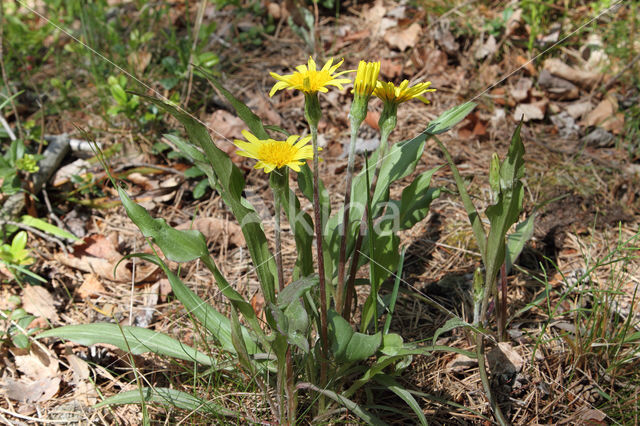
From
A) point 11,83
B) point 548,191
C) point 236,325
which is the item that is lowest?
point 548,191

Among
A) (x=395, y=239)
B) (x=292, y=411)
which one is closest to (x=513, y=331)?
(x=395, y=239)

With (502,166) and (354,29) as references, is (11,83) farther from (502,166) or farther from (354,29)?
(502,166)

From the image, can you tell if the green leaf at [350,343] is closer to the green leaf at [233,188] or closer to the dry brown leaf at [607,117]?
the green leaf at [233,188]

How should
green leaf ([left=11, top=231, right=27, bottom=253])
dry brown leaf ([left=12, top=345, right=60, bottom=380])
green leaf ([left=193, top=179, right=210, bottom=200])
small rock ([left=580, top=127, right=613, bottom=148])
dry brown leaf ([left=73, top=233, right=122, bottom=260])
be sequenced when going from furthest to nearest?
small rock ([left=580, top=127, right=613, bottom=148]) < green leaf ([left=193, top=179, right=210, bottom=200]) < dry brown leaf ([left=73, top=233, right=122, bottom=260]) < green leaf ([left=11, top=231, right=27, bottom=253]) < dry brown leaf ([left=12, top=345, right=60, bottom=380])

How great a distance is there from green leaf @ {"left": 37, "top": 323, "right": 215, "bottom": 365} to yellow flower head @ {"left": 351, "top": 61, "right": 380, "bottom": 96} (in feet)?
2.57

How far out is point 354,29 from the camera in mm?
3047

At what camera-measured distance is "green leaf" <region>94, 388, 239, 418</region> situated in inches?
50.3

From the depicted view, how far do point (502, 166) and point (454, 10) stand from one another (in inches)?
73.9

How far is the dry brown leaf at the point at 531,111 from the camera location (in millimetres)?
2459

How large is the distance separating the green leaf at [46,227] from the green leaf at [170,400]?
2.75ft

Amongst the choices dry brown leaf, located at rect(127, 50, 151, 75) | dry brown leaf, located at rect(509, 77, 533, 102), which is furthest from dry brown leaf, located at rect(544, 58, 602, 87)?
dry brown leaf, located at rect(127, 50, 151, 75)

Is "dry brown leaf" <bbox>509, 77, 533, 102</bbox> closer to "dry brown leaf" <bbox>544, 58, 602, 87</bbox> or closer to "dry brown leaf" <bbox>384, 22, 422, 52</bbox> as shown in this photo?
"dry brown leaf" <bbox>544, 58, 602, 87</bbox>

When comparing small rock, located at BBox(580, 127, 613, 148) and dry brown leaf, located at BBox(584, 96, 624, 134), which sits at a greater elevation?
dry brown leaf, located at BBox(584, 96, 624, 134)

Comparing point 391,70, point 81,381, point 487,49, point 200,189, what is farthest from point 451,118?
point 487,49
